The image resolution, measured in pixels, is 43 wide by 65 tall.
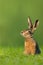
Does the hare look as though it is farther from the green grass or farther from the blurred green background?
the blurred green background

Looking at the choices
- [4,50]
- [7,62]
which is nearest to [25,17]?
[4,50]

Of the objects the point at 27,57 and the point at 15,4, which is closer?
the point at 27,57

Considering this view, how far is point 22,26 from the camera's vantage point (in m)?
3.88

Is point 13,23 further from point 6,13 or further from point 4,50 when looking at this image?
point 4,50

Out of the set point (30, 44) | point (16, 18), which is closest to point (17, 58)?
point (30, 44)

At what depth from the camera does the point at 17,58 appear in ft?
9.33

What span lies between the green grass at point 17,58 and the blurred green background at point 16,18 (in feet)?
1.51

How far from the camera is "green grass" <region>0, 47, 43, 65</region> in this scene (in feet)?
8.75

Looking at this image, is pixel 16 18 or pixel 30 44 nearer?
pixel 30 44

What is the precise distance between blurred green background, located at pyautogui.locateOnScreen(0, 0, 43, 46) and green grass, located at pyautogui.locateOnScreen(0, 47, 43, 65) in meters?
0.46

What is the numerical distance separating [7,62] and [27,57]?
0.28m

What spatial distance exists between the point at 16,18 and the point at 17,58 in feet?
3.91

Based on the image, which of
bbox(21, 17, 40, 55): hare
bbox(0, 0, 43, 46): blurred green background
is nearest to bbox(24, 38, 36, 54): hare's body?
bbox(21, 17, 40, 55): hare

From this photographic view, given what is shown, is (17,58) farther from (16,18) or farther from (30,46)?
(16,18)
